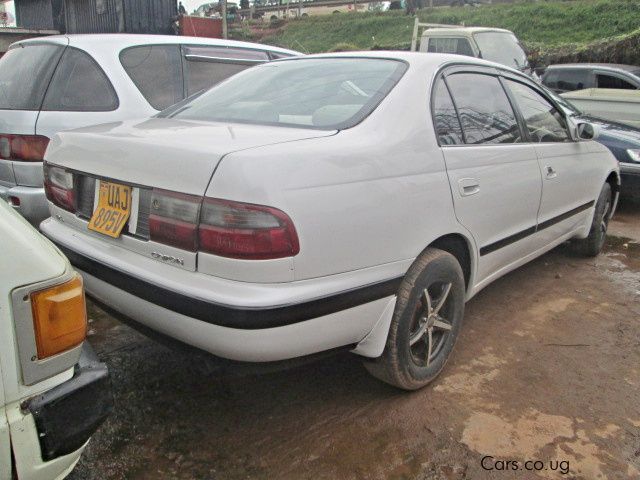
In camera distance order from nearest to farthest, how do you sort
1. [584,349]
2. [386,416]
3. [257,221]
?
[257,221]
[386,416]
[584,349]

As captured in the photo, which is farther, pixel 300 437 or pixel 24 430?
pixel 300 437

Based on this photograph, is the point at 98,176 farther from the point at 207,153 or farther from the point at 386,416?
the point at 386,416

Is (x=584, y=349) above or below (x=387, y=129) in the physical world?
below

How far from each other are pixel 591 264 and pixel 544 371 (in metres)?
2.01

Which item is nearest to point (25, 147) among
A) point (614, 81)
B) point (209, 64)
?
point (209, 64)

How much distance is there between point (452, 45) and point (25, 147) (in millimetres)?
7681

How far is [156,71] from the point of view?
13.7ft

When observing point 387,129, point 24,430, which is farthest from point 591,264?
point 24,430

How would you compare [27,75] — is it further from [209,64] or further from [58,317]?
[58,317]

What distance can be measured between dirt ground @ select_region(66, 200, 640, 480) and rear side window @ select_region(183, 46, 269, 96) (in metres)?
2.14

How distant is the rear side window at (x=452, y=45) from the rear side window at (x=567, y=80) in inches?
68.2

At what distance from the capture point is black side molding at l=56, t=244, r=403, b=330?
1819 mm

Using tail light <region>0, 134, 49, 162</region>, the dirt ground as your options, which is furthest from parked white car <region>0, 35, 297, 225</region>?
the dirt ground

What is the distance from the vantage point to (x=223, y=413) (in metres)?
2.41
